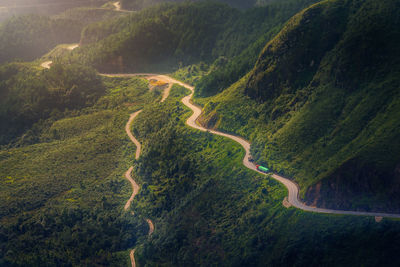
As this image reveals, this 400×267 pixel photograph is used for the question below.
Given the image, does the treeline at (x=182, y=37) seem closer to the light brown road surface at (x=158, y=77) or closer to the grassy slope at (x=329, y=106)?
the light brown road surface at (x=158, y=77)

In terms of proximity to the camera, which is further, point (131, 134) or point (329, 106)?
point (131, 134)

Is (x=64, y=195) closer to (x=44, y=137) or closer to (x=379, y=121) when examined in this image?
(x=44, y=137)

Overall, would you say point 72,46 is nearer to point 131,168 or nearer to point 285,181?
point 131,168

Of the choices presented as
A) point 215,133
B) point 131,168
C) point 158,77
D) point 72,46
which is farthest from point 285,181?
point 72,46

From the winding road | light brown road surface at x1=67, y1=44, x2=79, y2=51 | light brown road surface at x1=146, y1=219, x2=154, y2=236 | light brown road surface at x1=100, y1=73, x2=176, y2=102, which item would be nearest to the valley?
light brown road surface at x1=146, y1=219, x2=154, y2=236

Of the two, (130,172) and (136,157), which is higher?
(136,157)

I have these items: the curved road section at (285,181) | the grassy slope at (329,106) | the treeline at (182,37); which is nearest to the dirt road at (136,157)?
the treeline at (182,37)
